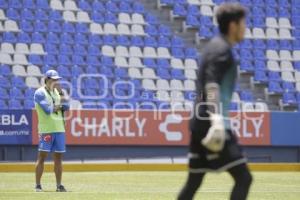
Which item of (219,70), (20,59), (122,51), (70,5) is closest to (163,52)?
(122,51)

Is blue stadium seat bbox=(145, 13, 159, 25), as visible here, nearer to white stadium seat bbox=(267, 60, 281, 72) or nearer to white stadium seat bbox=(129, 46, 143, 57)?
white stadium seat bbox=(129, 46, 143, 57)

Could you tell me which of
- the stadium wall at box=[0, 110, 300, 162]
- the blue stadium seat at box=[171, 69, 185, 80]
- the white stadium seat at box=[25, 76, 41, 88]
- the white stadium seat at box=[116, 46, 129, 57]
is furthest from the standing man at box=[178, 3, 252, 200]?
the white stadium seat at box=[116, 46, 129, 57]

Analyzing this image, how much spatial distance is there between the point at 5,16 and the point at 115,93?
4.84m

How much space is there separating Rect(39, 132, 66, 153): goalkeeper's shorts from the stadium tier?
9.75 m

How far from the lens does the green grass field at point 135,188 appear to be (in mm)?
13938

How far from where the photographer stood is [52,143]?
16.1 m

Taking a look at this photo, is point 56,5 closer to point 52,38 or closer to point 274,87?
point 52,38

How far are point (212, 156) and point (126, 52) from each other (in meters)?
21.7

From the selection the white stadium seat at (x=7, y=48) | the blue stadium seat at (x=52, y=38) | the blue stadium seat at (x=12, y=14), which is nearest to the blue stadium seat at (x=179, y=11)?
the blue stadium seat at (x=52, y=38)

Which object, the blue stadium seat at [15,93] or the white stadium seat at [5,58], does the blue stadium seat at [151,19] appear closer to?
the white stadium seat at [5,58]

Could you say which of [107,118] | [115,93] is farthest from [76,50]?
[107,118]

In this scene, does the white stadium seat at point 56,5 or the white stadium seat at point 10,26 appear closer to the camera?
the white stadium seat at point 10,26

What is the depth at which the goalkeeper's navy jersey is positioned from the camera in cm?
774

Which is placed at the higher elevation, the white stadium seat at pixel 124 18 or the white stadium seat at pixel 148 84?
the white stadium seat at pixel 124 18
